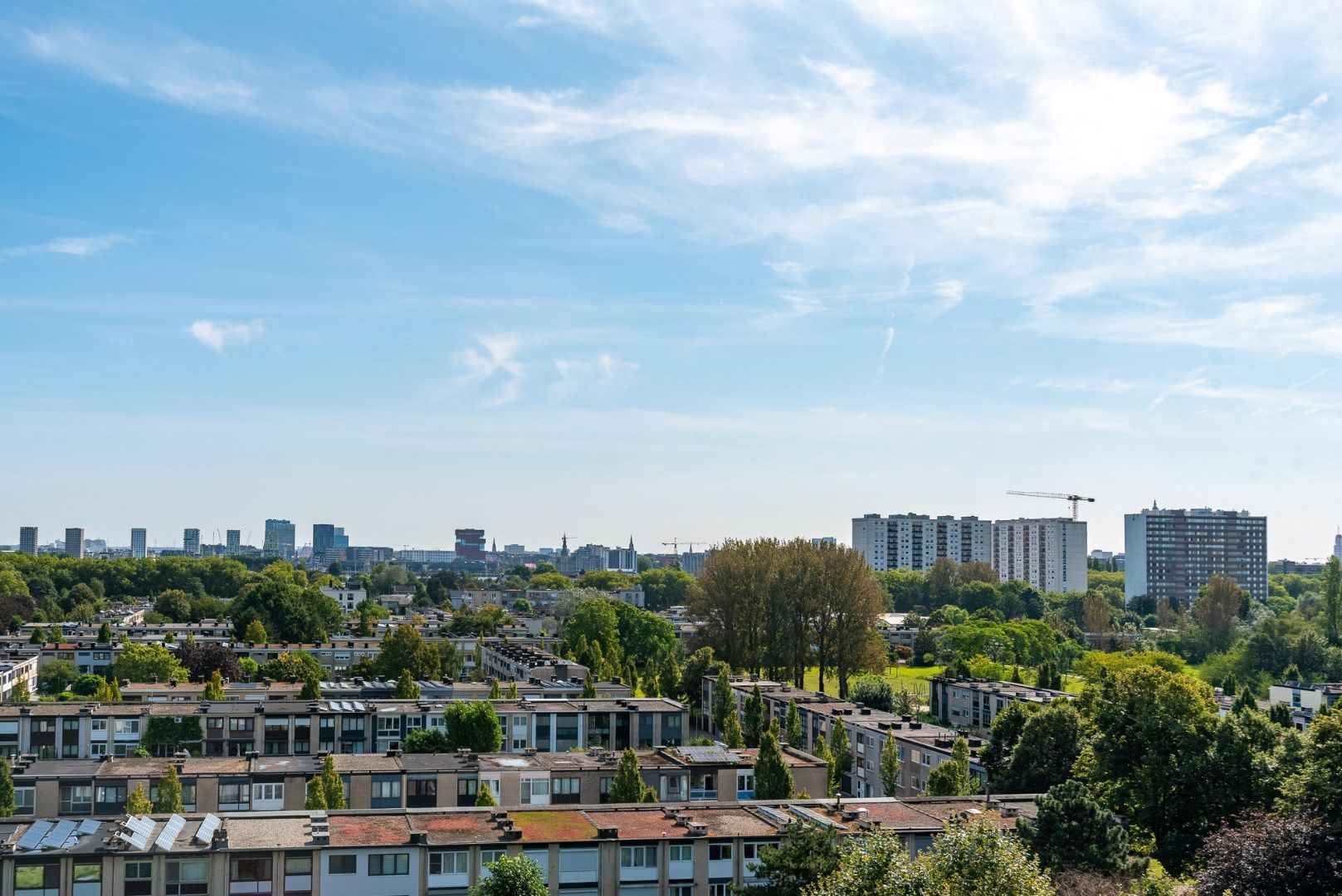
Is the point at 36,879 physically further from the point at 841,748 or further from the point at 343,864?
the point at 841,748

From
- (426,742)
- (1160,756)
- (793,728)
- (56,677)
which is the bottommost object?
(56,677)

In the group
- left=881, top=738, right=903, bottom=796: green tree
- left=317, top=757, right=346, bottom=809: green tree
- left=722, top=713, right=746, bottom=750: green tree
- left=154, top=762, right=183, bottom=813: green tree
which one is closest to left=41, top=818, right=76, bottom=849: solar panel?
left=154, top=762, right=183, bottom=813: green tree

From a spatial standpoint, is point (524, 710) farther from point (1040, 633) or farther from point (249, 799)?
point (1040, 633)

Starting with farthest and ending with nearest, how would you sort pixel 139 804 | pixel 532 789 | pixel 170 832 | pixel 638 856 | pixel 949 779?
1. pixel 532 789
2. pixel 949 779
3. pixel 139 804
4. pixel 638 856
5. pixel 170 832

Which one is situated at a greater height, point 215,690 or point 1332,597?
point 1332,597

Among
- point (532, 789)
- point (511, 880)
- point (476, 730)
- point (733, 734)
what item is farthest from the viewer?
point (733, 734)

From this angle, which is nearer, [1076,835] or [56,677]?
[1076,835]

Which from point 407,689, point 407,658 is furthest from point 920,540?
point 407,689
